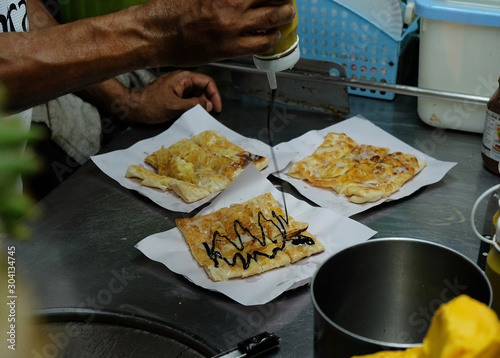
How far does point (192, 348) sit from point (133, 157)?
2.82 feet

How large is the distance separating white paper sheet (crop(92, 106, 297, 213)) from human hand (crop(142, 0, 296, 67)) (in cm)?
58

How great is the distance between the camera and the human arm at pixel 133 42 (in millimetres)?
1253

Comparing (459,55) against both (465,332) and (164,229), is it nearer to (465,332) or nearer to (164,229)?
(164,229)

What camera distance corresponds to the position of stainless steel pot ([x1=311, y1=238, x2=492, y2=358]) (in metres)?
0.92

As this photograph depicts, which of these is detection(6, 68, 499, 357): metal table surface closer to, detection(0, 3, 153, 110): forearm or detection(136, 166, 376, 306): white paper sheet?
detection(136, 166, 376, 306): white paper sheet

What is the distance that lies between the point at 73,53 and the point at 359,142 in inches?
40.6

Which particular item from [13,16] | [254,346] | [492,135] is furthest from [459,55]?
[13,16]

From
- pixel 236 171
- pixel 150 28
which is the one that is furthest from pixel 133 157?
pixel 150 28

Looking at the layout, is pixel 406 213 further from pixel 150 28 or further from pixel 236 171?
pixel 150 28

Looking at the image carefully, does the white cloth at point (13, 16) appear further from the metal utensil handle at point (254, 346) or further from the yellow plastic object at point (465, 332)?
the yellow plastic object at point (465, 332)

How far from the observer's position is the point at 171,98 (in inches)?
84.6

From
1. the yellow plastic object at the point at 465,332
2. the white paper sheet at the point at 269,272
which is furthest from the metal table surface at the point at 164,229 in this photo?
the yellow plastic object at the point at 465,332

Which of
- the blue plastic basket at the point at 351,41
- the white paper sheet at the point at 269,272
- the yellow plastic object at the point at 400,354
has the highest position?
the yellow plastic object at the point at 400,354

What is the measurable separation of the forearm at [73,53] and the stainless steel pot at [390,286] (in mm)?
655
